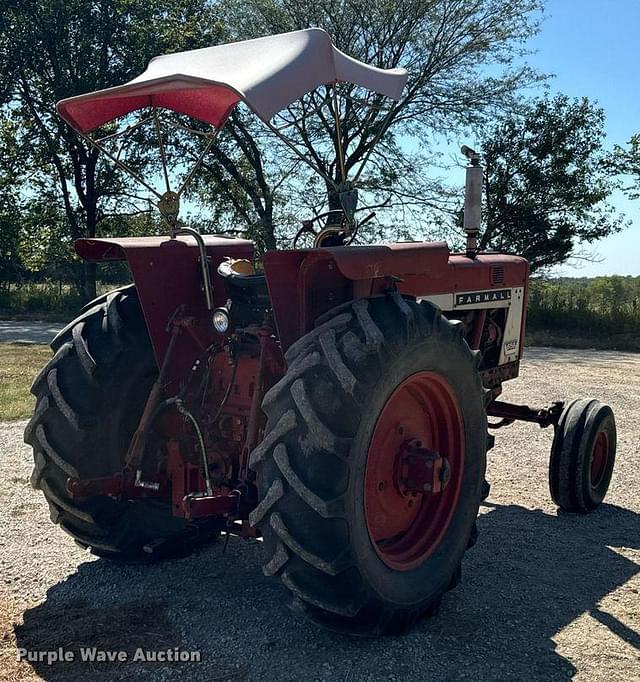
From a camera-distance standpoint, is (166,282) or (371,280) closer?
(371,280)

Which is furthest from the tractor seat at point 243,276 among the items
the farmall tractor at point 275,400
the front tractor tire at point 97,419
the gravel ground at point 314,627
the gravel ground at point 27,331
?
the gravel ground at point 27,331

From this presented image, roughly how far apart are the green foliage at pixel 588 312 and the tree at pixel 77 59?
11.4 metres

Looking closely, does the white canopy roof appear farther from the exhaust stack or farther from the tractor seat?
the exhaust stack

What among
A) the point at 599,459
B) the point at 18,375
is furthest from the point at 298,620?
the point at 18,375

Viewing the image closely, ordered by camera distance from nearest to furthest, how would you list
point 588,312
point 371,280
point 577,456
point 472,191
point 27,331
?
point 371,280
point 577,456
point 472,191
point 588,312
point 27,331

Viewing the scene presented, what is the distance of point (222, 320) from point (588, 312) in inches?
576

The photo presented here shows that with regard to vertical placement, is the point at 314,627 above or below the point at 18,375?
above

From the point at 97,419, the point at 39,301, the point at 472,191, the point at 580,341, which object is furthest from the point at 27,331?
the point at 97,419

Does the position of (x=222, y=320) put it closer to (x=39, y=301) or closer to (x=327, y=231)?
(x=327, y=231)

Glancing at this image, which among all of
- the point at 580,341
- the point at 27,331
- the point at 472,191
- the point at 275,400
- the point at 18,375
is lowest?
the point at 27,331

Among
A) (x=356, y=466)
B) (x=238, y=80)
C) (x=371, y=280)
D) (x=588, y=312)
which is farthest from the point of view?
(x=588, y=312)

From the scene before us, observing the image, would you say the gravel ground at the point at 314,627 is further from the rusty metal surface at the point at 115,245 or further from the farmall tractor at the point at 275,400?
the rusty metal surface at the point at 115,245

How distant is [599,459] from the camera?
5.22 m

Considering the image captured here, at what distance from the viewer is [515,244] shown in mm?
18516
